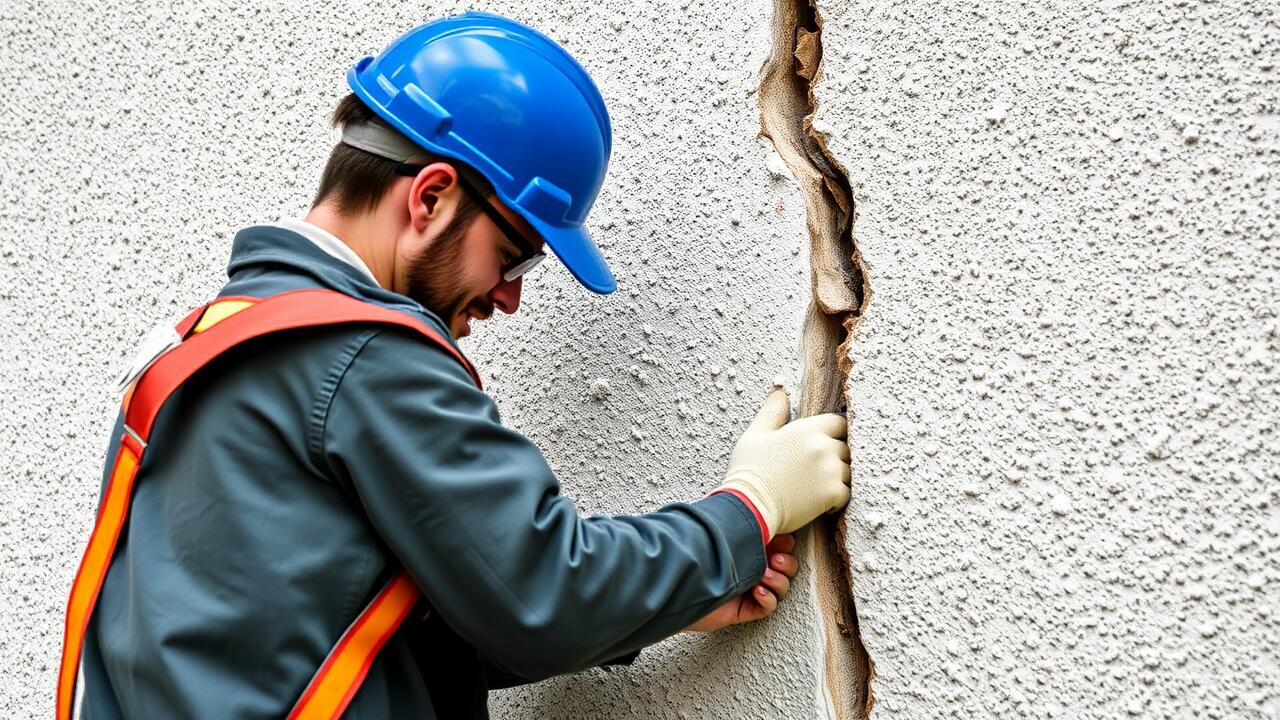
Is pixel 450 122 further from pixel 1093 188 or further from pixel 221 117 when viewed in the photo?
pixel 221 117

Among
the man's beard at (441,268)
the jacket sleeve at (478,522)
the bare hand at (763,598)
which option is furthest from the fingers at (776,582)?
the man's beard at (441,268)

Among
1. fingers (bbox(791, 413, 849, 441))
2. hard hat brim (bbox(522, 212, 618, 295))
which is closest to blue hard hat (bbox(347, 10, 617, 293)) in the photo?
hard hat brim (bbox(522, 212, 618, 295))

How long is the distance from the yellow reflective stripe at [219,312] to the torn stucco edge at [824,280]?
0.69m

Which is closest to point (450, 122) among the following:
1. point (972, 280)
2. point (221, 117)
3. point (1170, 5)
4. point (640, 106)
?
point (640, 106)

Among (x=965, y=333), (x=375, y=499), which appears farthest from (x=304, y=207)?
(x=965, y=333)

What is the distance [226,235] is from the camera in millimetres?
1980

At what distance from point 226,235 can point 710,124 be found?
3.35 ft

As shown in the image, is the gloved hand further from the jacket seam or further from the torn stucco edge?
the jacket seam

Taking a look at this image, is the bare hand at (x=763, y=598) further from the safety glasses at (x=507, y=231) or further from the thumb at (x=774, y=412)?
the safety glasses at (x=507, y=231)

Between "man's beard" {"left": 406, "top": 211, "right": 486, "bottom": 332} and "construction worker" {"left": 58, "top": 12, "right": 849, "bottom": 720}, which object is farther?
"man's beard" {"left": 406, "top": 211, "right": 486, "bottom": 332}

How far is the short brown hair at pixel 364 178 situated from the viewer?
1301 mm

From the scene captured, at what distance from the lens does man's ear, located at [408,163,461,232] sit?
127cm

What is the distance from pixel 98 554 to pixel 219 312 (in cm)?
32

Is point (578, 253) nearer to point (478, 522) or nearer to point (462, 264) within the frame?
point (462, 264)
